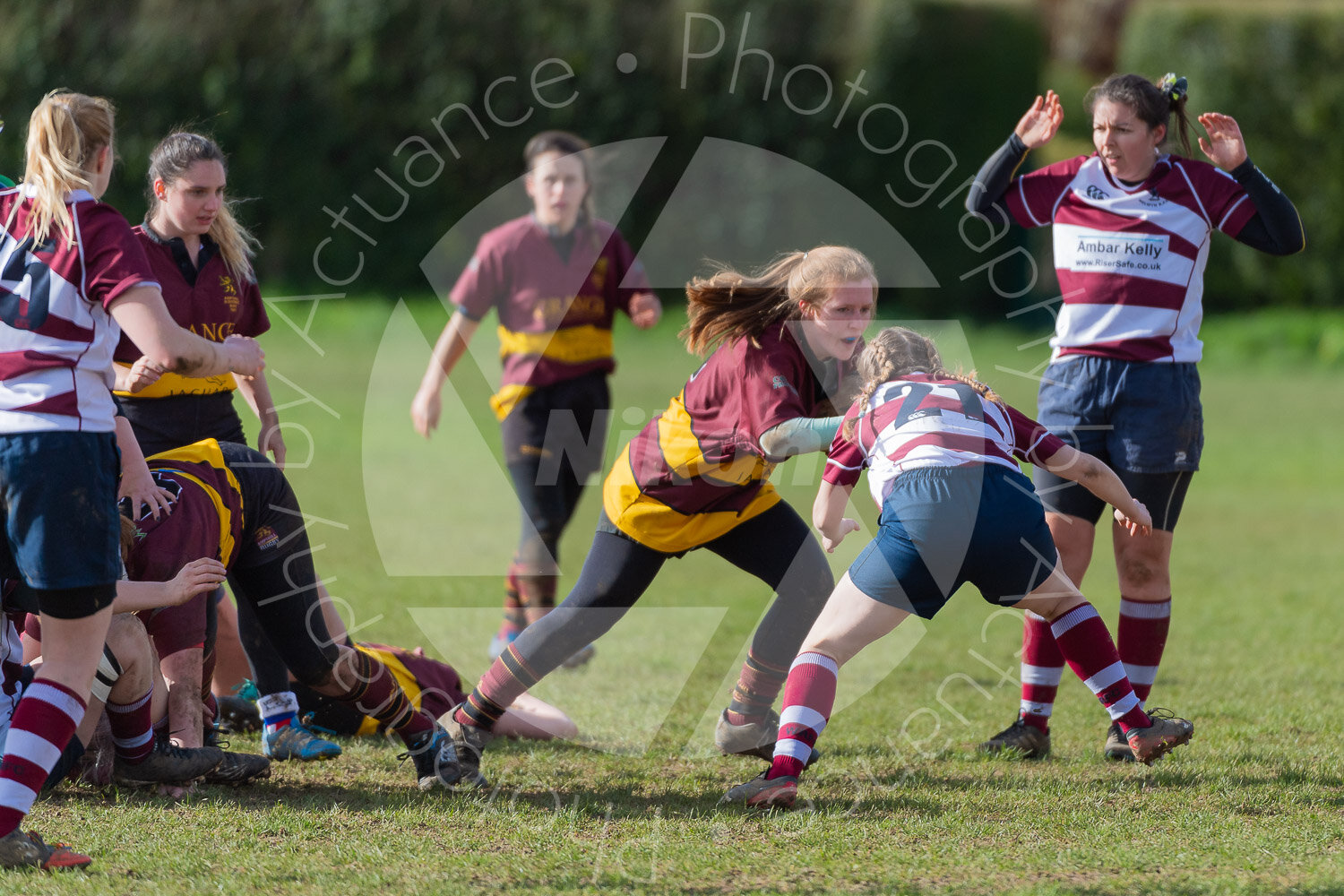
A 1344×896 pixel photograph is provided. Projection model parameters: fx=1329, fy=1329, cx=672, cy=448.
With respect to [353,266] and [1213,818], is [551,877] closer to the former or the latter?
[1213,818]

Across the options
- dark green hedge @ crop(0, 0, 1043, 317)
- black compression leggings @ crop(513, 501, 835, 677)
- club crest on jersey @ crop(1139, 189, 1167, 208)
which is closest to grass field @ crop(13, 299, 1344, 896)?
black compression leggings @ crop(513, 501, 835, 677)

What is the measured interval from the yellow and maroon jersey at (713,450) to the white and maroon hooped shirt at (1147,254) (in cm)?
101

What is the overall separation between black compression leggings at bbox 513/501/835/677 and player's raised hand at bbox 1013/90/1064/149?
159cm

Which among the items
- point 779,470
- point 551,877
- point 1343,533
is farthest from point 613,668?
point 1343,533

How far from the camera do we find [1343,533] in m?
9.71

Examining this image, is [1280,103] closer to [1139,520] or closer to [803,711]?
[1139,520]

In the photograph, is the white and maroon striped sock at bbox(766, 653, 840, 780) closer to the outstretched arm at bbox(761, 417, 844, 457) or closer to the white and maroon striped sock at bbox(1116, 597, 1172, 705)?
the outstretched arm at bbox(761, 417, 844, 457)

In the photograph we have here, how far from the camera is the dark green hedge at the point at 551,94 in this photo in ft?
58.8

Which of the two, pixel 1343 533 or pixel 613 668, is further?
pixel 1343 533

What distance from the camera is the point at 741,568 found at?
4309 mm

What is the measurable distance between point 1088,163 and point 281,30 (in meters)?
16.2

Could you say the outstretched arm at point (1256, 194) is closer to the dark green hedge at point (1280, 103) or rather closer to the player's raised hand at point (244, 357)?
the player's raised hand at point (244, 357)

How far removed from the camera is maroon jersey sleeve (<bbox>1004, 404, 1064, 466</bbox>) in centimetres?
388

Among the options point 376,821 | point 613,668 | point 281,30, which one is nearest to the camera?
point 376,821
